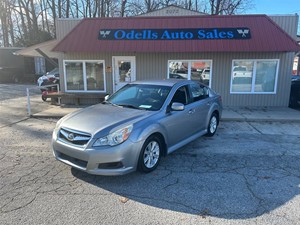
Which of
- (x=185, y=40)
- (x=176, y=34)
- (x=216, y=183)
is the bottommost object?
(x=216, y=183)

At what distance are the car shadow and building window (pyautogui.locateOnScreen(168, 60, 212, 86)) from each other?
6383 mm

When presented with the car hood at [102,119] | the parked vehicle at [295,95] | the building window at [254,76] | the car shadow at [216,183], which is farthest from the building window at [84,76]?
the parked vehicle at [295,95]

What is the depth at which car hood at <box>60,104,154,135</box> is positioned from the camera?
12.6ft

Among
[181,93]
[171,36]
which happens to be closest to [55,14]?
[171,36]

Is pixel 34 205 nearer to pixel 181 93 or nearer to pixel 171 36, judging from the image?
pixel 181 93

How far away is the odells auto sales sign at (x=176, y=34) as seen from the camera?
10.1 meters

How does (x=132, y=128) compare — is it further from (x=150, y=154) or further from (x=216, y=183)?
(x=216, y=183)

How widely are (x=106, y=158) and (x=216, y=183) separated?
1.88 metres

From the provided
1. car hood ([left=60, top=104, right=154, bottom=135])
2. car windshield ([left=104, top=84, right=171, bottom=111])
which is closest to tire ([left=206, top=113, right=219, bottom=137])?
car windshield ([left=104, top=84, right=171, bottom=111])

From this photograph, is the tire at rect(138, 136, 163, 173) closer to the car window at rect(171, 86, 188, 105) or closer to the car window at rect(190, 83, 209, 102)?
the car window at rect(171, 86, 188, 105)

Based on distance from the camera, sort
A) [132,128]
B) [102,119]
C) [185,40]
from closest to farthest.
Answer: [132,128]
[102,119]
[185,40]

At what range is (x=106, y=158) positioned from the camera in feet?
12.0

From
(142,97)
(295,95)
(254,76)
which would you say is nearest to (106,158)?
(142,97)

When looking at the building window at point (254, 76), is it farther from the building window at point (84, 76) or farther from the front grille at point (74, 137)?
the front grille at point (74, 137)
